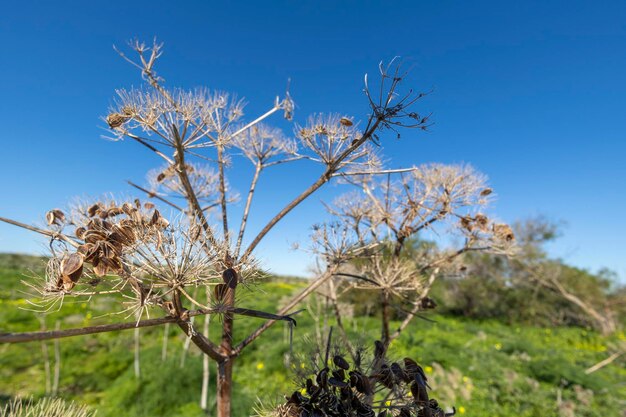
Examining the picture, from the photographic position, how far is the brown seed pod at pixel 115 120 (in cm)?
186

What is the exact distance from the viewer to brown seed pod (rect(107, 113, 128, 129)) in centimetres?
186

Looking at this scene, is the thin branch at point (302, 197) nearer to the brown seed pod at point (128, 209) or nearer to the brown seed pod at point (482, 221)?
the brown seed pod at point (128, 209)

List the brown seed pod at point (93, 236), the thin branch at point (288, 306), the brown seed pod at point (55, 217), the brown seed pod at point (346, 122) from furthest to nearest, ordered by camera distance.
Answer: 1. the brown seed pod at point (346, 122)
2. the thin branch at point (288, 306)
3. the brown seed pod at point (55, 217)
4. the brown seed pod at point (93, 236)

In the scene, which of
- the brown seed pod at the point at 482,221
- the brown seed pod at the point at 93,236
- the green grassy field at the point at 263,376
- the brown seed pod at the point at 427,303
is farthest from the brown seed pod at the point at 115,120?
the green grassy field at the point at 263,376

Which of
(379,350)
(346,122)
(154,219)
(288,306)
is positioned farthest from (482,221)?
(154,219)

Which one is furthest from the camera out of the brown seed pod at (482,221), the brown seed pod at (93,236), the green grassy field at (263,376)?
the green grassy field at (263,376)

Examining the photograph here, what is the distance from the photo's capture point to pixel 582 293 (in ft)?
74.6

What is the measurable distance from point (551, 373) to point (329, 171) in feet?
35.9

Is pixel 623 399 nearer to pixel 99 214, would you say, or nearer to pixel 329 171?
pixel 329 171

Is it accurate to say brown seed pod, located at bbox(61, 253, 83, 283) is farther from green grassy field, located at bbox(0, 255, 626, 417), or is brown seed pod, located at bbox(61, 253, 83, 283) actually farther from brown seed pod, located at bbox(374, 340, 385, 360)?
green grassy field, located at bbox(0, 255, 626, 417)

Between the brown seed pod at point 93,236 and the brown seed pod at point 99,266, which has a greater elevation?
the brown seed pod at point 93,236

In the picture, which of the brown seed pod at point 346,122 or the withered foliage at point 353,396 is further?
the brown seed pod at point 346,122

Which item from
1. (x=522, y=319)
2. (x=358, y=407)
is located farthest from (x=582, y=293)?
(x=358, y=407)

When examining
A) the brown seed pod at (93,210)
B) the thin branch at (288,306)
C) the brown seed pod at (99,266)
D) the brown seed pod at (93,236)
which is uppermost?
the brown seed pod at (93,210)
